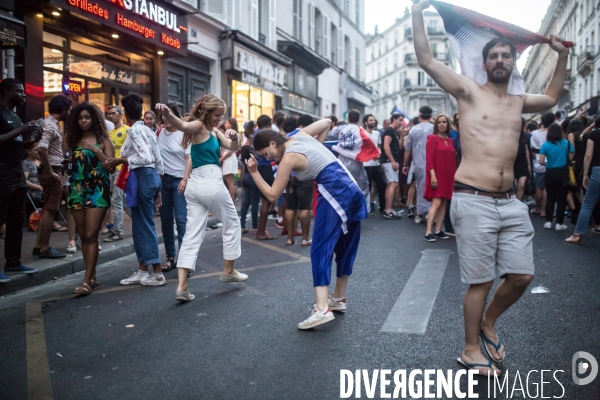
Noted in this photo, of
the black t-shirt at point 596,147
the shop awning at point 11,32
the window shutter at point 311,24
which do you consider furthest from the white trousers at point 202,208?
the window shutter at point 311,24

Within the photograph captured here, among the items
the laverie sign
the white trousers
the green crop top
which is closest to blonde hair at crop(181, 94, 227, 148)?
the green crop top

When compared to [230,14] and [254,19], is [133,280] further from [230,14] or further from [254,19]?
[254,19]

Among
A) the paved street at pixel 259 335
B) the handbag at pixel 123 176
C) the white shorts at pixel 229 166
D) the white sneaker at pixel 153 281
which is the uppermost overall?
the white shorts at pixel 229 166

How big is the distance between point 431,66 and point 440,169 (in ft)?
16.9

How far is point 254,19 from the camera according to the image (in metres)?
20.0

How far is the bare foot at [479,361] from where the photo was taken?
3248 mm

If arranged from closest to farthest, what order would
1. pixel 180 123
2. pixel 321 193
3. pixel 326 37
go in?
1. pixel 321 193
2. pixel 180 123
3. pixel 326 37

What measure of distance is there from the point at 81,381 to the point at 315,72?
25.4 m

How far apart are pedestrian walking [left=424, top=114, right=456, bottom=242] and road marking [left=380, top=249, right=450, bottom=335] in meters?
1.62

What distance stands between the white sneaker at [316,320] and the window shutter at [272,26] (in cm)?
1876

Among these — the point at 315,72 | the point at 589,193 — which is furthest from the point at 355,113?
the point at 315,72

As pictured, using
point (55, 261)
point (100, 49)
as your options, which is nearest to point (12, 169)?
point (55, 261)

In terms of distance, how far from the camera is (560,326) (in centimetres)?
411

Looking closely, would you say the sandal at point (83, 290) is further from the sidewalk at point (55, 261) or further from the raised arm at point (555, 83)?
the raised arm at point (555, 83)
